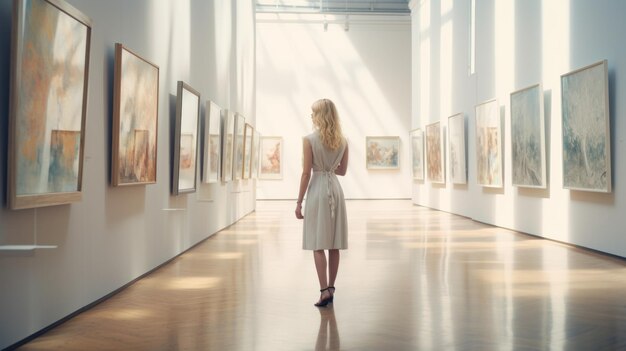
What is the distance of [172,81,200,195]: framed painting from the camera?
1259 centimetres

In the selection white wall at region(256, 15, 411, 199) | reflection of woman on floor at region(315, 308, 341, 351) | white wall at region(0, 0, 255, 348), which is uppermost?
white wall at region(256, 15, 411, 199)

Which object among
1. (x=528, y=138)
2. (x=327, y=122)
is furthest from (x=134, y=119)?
(x=528, y=138)

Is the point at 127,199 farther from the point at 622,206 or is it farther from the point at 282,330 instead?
the point at 622,206

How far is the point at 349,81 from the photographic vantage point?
41.3m

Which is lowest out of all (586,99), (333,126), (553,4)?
(333,126)

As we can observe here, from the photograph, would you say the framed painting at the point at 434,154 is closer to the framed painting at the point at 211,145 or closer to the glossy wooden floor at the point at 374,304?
the framed painting at the point at 211,145

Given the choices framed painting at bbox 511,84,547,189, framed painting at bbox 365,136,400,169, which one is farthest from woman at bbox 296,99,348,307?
framed painting at bbox 365,136,400,169

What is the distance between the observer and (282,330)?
6.79 meters

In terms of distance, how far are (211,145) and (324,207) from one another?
8.51 meters

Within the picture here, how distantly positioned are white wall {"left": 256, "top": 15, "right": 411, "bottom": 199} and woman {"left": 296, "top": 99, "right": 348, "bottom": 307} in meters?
32.6

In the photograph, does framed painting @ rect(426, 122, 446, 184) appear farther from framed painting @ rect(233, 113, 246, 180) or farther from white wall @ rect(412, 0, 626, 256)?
framed painting @ rect(233, 113, 246, 180)

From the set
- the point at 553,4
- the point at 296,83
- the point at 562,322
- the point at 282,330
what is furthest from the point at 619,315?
the point at 296,83

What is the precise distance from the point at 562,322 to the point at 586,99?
8358mm

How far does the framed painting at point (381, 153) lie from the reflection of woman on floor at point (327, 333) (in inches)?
1320
